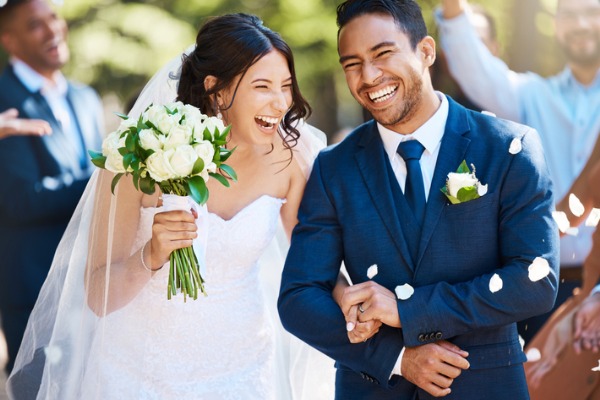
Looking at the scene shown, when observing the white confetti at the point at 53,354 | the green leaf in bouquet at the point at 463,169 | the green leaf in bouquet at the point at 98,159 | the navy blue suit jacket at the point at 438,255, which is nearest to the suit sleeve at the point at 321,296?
the navy blue suit jacket at the point at 438,255

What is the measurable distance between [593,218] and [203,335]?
2.61 metres

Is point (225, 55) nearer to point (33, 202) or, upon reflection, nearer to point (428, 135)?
point (428, 135)

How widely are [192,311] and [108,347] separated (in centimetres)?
35

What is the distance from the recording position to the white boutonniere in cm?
287

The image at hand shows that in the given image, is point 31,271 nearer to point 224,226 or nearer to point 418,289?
point 224,226

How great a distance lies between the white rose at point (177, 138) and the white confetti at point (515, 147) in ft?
3.50

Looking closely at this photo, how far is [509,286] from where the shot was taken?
2840 mm

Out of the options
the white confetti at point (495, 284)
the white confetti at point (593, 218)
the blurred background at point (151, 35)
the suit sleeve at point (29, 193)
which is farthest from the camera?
the blurred background at point (151, 35)

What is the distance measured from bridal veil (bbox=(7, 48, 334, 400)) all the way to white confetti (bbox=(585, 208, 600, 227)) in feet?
6.62

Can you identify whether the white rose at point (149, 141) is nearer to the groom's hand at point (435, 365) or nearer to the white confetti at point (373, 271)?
the white confetti at point (373, 271)

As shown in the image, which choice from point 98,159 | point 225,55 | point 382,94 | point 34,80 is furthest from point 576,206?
point 34,80

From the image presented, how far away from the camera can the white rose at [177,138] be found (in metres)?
3.00

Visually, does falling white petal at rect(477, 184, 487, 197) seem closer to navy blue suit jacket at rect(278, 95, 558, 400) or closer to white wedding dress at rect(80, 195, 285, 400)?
navy blue suit jacket at rect(278, 95, 558, 400)

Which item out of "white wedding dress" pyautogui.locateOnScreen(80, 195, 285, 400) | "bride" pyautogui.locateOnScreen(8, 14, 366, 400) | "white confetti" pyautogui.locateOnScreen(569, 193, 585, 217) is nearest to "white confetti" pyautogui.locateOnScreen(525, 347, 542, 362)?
"white confetti" pyautogui.locateOnScreen(569, 193, 585, 217)
